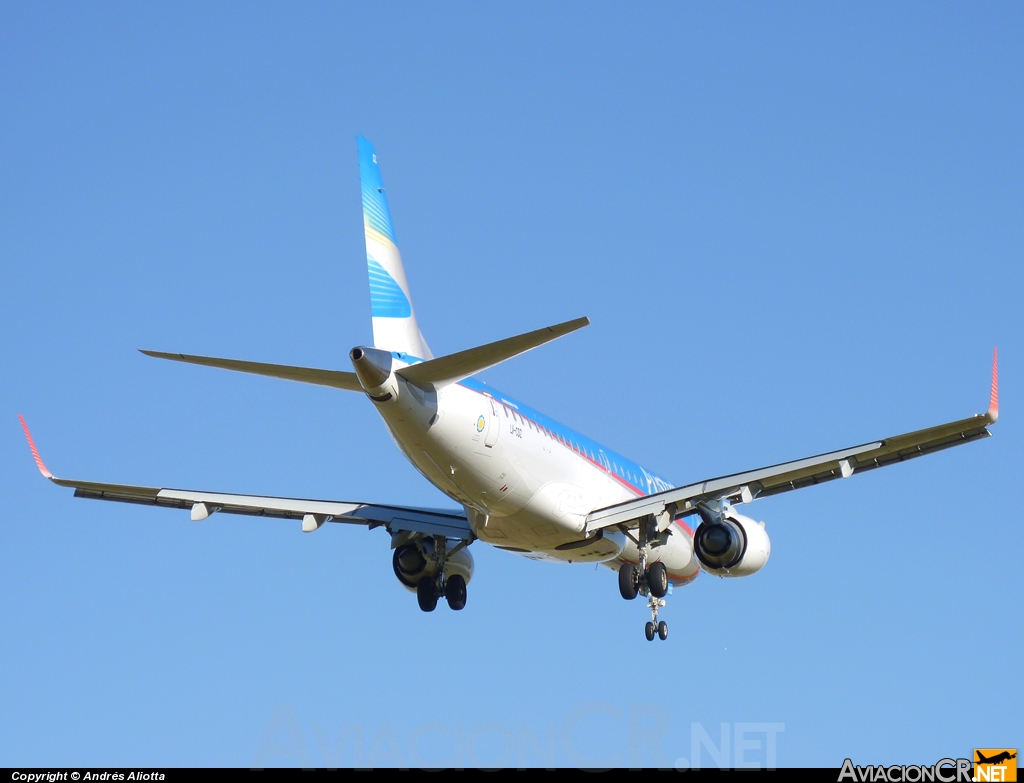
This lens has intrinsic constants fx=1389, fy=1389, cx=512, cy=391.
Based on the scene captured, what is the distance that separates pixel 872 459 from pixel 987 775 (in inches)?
376

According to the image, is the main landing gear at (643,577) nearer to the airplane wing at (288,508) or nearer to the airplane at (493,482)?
the airplane at (493,482)

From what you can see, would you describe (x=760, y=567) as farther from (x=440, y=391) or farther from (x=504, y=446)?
(x=440, y=391)

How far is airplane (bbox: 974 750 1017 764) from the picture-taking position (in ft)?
72.3

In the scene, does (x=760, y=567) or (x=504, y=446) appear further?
(x=760, y=567)

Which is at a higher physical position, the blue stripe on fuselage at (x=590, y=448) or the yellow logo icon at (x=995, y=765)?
the blue stripe on fuselage at (x=590, y=448)

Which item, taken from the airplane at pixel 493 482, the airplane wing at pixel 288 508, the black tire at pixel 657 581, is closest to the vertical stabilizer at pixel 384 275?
the airplane at pixel 493 482

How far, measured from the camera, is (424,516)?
112ft

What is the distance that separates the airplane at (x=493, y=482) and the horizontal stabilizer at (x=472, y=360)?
0.03m

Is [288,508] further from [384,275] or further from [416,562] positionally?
[384,275]

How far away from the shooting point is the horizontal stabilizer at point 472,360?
2350 centimetres

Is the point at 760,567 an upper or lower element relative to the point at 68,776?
upper

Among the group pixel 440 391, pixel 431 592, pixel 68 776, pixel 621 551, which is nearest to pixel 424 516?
pixel 431 592

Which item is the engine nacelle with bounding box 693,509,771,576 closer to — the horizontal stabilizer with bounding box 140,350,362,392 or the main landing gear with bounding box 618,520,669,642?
the main landing gear with bounding box 618,520,669,642

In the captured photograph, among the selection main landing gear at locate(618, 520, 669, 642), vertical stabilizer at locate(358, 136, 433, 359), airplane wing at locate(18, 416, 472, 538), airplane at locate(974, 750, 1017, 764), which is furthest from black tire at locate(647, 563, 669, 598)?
airplane at locate(974, 750, 1017, 764)
